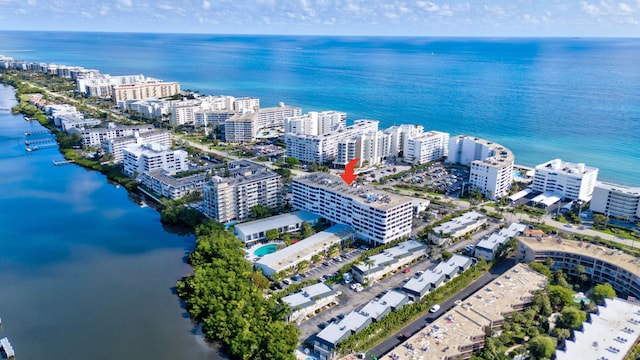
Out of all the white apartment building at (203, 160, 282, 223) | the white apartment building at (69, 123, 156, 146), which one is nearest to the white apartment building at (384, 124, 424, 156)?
the white apartment building at (203, 160, 282, 223)

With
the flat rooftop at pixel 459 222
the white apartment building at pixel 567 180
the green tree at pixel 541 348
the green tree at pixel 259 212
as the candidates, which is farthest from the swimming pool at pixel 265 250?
the white apartment building at pixel 567 180

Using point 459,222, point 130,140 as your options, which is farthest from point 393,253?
point 130,140

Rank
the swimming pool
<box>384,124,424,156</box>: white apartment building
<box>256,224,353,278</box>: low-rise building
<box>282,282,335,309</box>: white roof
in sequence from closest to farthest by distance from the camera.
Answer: <box>282,282,335,309</box>: white roof < <box>256,224,353,278</box>: low-rise building < the swimming pool < <box>384,124,424,156</box>: white apartment building

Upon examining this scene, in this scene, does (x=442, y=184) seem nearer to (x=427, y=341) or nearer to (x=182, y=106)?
(x=427, y=341)

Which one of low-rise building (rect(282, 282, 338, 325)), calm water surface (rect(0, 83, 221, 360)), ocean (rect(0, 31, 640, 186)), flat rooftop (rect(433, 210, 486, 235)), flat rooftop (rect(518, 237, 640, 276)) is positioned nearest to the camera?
calm water surface (rect(0, 83, 221, 360))

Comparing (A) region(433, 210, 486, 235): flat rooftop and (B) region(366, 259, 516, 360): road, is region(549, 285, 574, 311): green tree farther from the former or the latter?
(A) region(433, 210, 486, 235): flat rooftop

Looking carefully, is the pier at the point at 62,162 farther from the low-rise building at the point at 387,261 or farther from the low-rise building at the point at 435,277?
the low-rise building at the point at 435,277

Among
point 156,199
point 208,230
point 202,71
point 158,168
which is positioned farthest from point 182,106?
point 202,71

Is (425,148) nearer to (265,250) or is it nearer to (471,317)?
(265,250)
